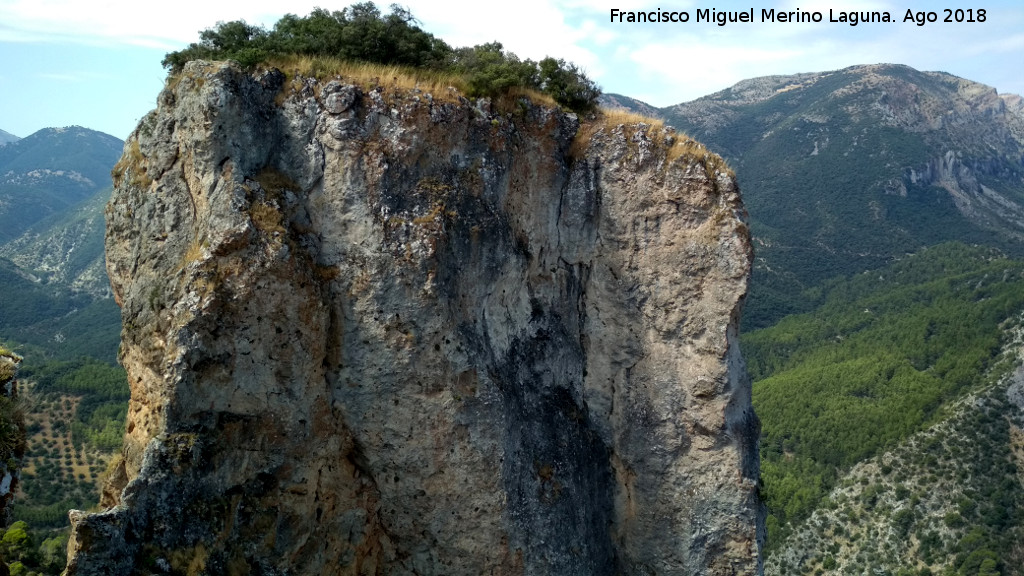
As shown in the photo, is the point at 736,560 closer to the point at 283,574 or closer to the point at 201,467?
the point at 283,574

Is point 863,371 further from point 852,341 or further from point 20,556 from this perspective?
point 20,556

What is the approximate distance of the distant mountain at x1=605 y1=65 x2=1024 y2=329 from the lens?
386 feet

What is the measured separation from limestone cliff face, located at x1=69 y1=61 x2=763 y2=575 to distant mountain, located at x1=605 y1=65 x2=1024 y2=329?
84.7m

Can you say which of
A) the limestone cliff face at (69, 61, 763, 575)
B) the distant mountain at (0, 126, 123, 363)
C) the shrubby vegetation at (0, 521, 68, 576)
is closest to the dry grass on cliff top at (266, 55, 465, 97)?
the limestone cliff face at (69, 61, 763, 575)

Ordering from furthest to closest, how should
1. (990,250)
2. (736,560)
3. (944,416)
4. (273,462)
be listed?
(990,250) < (944,416) < (736,560) < (273,462)

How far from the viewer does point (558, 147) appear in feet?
49.8

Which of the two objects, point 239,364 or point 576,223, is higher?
point 576,223

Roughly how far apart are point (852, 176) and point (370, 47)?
151 meters

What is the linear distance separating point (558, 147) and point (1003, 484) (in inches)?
1774

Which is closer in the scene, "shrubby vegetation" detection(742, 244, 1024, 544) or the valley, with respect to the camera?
the valley

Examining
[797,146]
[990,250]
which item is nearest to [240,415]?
[990,250]

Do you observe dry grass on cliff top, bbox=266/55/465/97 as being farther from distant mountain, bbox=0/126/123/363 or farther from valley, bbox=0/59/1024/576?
distant mountain, bbox=0/126/123/363

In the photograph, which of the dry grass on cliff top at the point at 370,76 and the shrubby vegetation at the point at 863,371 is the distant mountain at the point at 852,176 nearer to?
the shrubby vegetation at the point at 863,371

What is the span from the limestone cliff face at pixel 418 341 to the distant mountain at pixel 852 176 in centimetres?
8469
